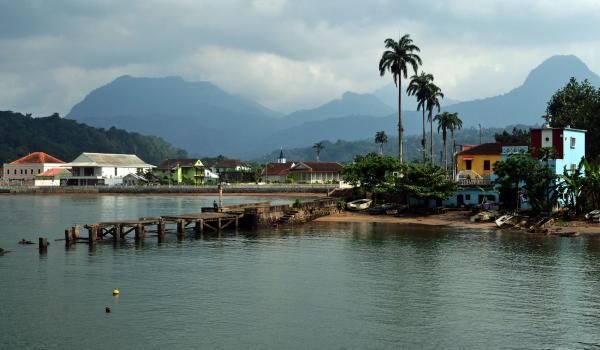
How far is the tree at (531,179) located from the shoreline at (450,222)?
3161 millimetres

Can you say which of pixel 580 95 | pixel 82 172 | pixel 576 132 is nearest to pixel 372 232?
pixel 576 132

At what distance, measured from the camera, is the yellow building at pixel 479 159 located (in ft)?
277

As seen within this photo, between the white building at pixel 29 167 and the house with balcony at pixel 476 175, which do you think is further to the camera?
the white building at pixel 29 167

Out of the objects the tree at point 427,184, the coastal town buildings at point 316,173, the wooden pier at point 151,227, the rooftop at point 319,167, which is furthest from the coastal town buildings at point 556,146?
the rooftop at point 319,167

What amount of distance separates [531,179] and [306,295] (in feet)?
126

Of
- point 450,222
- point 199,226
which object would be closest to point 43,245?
point 199,226

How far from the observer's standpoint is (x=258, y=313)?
3044 cm

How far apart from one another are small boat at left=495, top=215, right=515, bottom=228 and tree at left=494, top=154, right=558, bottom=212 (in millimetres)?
3191

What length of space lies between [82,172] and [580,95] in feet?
418

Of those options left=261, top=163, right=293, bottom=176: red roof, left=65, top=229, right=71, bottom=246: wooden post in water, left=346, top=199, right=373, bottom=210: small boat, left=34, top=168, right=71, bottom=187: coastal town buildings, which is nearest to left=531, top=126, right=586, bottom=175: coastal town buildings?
left=346, top=199, right=373, bottom=210: small boat

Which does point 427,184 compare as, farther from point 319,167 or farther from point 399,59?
point 319,167

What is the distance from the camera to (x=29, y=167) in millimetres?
187625

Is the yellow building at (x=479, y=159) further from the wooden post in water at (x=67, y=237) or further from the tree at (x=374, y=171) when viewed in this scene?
the wooden post in water at (x=67, y=237)

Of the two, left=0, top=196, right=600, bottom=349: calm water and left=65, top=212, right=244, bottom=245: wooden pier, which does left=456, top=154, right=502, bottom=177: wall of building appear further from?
left=65, top=212, right=244, bottom=245: wooden pier
